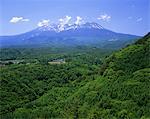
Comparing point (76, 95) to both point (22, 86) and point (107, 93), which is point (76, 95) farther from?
point (22, 86)

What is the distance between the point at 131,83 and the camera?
2716cm

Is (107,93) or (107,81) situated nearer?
(107,93)

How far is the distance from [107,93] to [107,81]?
229cm

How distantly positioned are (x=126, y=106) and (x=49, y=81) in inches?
736

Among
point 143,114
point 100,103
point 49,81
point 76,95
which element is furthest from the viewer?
point 49,81

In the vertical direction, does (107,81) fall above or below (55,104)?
above

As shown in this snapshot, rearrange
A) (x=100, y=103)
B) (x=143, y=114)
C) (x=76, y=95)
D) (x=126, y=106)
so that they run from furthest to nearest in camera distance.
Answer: (x=76, y=95)
(x=100, y=103)
(x=126, y=106)
(x=143, y=114)

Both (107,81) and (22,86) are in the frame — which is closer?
(107,81)

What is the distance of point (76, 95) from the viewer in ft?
102

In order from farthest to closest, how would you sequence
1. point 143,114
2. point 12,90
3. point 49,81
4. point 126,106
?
point 49,81
point 12,90
point 126,106
point 143,114

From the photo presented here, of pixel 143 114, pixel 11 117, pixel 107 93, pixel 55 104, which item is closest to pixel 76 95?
pixel 55 104

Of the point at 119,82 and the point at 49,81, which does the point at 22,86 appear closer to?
the point at 49,81

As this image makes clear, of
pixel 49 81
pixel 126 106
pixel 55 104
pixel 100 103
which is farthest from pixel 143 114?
pixel 49 81

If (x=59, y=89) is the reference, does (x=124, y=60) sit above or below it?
above
